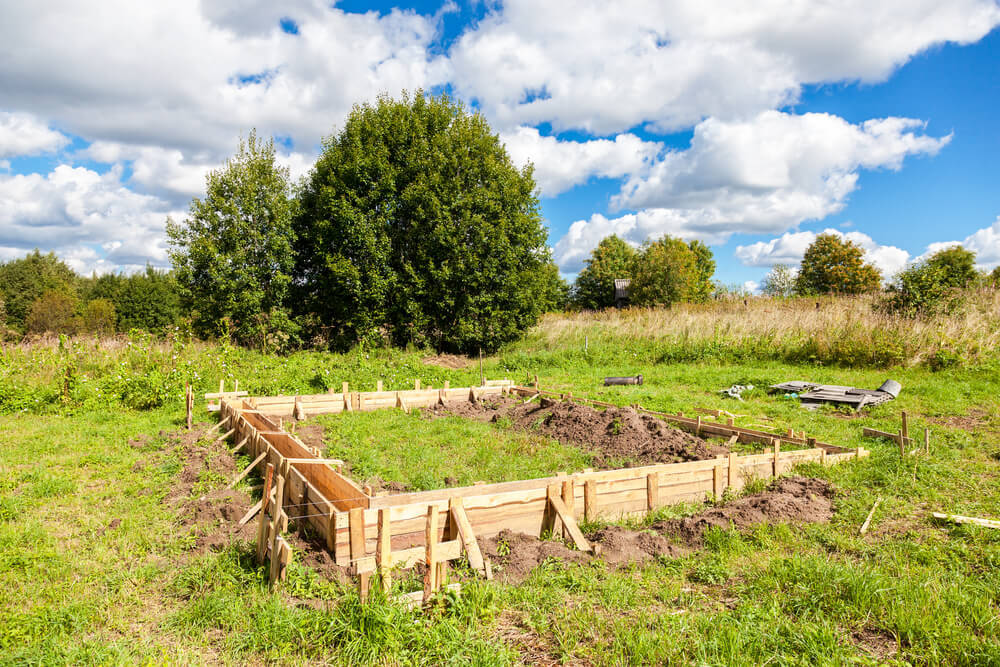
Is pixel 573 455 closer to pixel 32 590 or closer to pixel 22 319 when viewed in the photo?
pixel 32 590

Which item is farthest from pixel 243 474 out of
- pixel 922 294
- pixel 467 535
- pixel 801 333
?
pixel 922 294

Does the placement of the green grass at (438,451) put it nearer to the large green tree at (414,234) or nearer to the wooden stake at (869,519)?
the wooden stake at (869,519)

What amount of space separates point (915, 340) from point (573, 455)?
11478 millimetres

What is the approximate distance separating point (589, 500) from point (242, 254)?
53.4 ft

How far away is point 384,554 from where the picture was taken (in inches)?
151

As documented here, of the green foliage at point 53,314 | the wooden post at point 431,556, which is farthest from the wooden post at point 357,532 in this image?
the green foliage at point 53,314

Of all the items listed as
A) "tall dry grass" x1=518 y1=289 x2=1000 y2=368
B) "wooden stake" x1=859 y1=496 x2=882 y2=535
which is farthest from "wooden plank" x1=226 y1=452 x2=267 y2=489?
"tall dry grass" x1=518 y1=289 x2=1000 y2=368

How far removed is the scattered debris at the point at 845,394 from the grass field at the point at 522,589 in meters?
2.47

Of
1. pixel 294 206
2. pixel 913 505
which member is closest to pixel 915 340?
pixel 913 505

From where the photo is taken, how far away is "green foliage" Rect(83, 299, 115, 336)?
1650 inches

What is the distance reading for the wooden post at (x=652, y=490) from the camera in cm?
566

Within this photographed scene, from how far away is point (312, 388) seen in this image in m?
14.0

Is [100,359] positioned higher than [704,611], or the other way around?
[100,359]

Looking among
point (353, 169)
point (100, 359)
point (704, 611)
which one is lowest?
point (704, 611)
